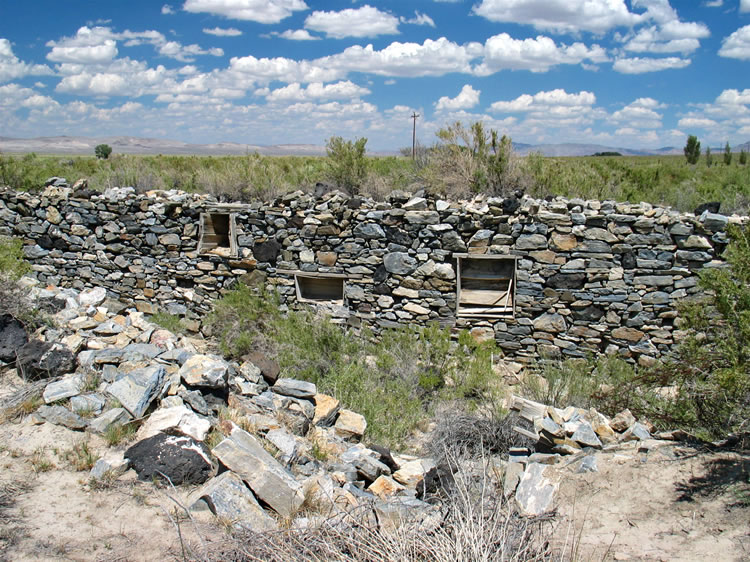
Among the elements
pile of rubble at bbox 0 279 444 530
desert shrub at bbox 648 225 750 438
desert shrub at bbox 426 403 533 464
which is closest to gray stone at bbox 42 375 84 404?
pile of rubble at bbox 0 279 444 530

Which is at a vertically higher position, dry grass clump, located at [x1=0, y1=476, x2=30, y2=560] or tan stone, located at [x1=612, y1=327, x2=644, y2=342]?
tan stone, located at [x1=612, y1=327, x2=644, y2=342]

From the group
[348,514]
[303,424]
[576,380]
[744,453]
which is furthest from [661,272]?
[348,514]

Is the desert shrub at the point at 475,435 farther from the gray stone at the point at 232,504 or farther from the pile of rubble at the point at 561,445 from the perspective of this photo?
the gray stone at the point at 232,504

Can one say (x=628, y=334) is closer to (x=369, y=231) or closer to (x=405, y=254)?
(x=405, y=254)

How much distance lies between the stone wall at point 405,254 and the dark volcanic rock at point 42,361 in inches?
154

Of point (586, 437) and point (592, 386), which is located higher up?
point (586, 437)

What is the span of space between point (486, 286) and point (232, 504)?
529 cm

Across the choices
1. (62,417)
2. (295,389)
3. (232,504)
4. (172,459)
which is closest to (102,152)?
(295,389)

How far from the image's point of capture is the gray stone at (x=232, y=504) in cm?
363

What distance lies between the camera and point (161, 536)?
11.5ft

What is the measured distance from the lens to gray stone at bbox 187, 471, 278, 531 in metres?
3.63

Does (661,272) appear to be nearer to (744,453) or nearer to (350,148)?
(744,453)

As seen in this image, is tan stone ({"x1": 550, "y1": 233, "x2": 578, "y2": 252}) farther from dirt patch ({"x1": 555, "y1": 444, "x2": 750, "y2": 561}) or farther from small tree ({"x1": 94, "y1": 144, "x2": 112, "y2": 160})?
small tree ({"x1": 94, "y1": 144, "x2": 112, "y2": 160})

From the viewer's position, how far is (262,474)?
4.02m
